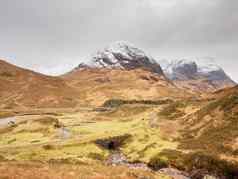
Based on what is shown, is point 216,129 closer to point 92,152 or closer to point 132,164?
point 132,164

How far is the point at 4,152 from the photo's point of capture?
65875 millimetres

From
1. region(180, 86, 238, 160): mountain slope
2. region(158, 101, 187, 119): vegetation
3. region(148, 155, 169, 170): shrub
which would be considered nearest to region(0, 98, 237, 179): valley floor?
region(148, 155, 169, 170): shrub

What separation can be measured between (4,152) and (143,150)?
28.7 m

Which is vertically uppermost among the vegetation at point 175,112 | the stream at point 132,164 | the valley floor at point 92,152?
the vegetation at point 175,112

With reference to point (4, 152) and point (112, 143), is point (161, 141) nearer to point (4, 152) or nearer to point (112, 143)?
point (112, 143)

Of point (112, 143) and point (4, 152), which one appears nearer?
point (4, 152)

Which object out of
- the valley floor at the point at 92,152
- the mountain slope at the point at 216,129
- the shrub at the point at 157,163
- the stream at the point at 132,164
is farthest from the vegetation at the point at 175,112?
the shrub at the point at 157,163

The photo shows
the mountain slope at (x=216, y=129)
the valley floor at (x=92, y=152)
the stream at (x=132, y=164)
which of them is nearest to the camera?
the valley floor at (x=92, y=152)

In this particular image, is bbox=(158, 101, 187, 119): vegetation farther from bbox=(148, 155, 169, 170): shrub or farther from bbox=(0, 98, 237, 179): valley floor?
bbox=(148, 155, 169, 170): shrub

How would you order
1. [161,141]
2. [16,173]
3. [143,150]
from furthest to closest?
[161,141], [143,150], [16,173]

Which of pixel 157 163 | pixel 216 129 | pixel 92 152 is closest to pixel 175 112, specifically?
pixel 216 129

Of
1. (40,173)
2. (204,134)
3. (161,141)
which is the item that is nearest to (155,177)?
(40,173)

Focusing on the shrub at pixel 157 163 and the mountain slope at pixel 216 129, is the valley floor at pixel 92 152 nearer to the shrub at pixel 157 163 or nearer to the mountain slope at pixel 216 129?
the shrub at pixel 157 163

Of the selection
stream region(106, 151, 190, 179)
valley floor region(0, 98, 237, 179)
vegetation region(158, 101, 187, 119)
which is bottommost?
stream region(106, 151, 190, 179)
